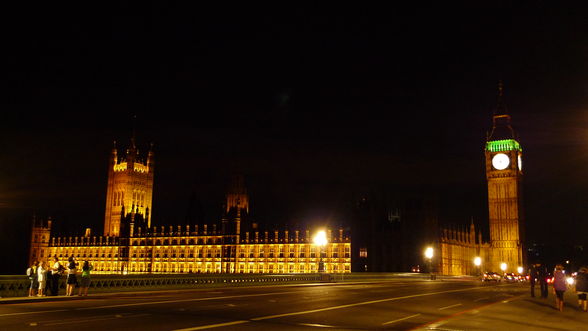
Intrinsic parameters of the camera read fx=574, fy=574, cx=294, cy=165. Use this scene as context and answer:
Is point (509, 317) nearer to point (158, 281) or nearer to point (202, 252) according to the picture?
point (158, 281)

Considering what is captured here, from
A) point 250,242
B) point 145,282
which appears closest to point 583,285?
point 145,282

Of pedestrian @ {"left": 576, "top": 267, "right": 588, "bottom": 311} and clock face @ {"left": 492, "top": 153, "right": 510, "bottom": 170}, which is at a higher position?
clock face @ {"left": 492, "top": 153, "right": 510, "bottom": 170}

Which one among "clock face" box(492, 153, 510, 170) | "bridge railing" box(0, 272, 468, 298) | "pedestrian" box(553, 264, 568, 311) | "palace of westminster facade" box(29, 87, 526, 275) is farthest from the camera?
"clock face" box(492, 153, 510, 170)

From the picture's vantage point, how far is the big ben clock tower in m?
125

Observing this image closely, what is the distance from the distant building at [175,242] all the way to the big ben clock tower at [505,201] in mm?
42859

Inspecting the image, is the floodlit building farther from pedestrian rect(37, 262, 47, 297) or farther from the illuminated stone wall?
pedestrian rect(37, 262, 47, 297)

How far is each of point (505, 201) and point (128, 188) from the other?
9751 centimetres

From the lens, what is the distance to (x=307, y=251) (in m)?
108

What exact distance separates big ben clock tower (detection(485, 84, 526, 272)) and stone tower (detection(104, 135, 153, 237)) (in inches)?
3402

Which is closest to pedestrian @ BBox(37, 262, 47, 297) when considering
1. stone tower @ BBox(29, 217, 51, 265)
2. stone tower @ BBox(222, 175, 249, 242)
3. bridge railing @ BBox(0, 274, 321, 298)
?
bridge railing @ BBox(0, 274, 321, 298)

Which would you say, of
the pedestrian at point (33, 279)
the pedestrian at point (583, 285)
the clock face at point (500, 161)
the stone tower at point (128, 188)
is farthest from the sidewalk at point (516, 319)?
the stone tower at point (128, 188)

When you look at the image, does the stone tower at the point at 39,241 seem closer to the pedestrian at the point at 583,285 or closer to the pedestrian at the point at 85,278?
the pedestrian at the point at 85,278

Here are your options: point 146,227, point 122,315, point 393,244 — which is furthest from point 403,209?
point 122,315

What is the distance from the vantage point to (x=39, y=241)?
152375 millimetres
